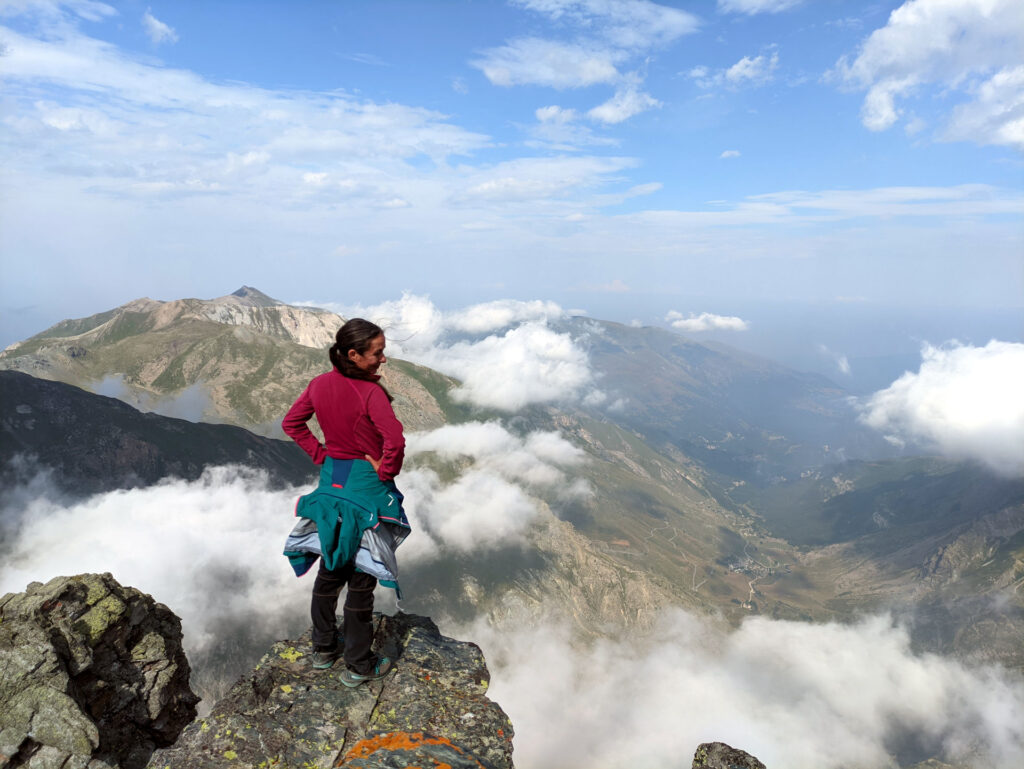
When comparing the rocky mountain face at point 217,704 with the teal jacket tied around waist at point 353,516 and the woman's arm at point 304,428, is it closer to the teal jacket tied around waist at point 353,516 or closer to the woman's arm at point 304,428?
the teal jacket tied around waist at point 353,516

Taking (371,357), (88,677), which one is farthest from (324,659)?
(371,357)

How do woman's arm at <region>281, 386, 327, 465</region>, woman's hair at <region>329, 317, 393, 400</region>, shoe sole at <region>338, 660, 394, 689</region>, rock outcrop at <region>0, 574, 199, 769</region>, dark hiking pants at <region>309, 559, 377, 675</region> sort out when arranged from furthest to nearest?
shoe sole at <region>338, 660, 394, 689</region> → woman's arm at <region>281, 386, 327, 465</region> → dark hiking pants at <region>309, 559, 377, 675</region> → woman's hair at <region>329, 317, 393, 400</region> → rock outcrop at <region>0, 574, 199, 769</region>

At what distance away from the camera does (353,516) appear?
29.9ft

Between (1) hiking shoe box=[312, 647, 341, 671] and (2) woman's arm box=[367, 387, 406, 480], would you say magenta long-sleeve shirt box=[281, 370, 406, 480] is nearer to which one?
(2) woman's arm box=[367, 387, 406, 480]

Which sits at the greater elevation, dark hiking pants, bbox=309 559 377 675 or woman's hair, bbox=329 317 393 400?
woman's hair, bbox=329 317 393 400

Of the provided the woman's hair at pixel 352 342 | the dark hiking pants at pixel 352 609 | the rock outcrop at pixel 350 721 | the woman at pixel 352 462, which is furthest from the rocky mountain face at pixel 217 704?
the woman's hair at pixel 352 342

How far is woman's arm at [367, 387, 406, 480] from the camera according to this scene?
8.91 m

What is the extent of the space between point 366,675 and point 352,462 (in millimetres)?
4279

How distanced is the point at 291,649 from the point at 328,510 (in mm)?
4326

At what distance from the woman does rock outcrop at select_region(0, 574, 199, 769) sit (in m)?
4.63

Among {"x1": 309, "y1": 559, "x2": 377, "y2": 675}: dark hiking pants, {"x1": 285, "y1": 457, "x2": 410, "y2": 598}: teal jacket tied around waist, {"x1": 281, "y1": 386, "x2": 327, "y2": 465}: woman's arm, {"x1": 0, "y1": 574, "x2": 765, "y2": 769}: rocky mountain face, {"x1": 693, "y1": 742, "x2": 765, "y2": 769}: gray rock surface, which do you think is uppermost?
{"x1": 281, "y1": 386, "x2": 327, "y2": 465}: woman's arm

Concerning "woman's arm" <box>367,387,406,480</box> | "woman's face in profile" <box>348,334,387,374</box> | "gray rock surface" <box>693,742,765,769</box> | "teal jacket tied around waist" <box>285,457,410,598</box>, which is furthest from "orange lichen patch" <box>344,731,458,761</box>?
"woman's face in profile" <box>348,334,387,374</box>

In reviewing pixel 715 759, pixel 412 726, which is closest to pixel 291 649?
pixel 412 726

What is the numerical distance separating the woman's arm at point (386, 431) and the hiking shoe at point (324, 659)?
4.13m
